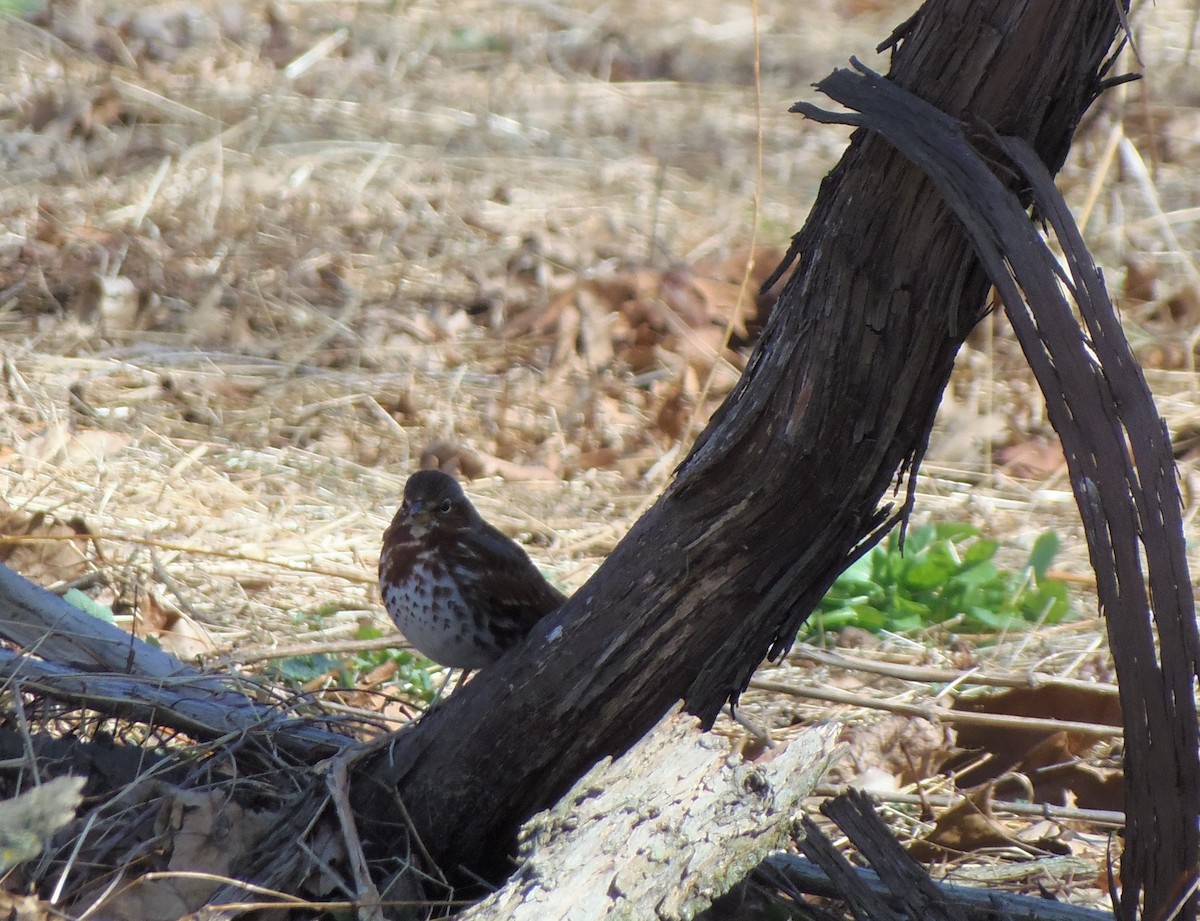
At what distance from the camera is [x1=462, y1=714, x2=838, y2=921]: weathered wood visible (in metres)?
2.16

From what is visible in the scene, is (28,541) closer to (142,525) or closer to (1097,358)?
(142,525)

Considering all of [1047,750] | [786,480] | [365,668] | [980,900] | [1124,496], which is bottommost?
[365,668]

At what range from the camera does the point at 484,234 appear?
795cm

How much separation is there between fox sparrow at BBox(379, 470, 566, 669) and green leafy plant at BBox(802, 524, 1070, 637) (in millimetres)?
1314

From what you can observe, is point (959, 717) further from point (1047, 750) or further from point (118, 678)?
point (118, 678)

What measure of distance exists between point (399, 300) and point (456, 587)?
3.78 metres

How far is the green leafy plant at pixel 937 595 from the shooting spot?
4.64 metres

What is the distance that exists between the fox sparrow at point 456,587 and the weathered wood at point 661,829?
4.12 feet

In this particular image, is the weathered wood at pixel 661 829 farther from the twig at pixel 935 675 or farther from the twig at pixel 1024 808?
the twig at pixel 935 675

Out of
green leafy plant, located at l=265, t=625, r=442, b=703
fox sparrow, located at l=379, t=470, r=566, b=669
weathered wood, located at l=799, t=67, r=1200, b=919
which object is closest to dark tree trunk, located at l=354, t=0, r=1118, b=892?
weathered wood, located at l=799, t=67, r=1200, b=919

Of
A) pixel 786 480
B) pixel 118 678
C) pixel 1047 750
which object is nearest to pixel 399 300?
pixel 118 678

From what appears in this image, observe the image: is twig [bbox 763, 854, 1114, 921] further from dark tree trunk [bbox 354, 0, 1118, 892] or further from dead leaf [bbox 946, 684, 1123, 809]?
dead leaf [bbox 946, 684, 1123, 809]

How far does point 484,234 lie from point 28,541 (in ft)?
13.4

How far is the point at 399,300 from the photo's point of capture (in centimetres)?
710
